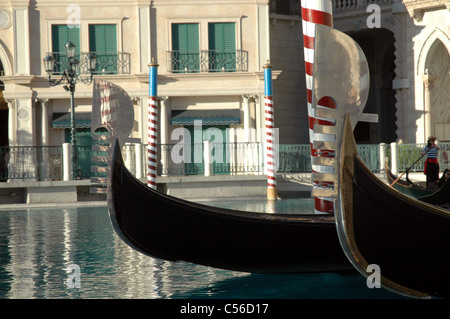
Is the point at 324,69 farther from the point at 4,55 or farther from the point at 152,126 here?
the point at 4,55

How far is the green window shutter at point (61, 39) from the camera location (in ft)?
75.3

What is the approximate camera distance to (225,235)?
6293mm

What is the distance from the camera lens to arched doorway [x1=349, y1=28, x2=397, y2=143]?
88.7 feet

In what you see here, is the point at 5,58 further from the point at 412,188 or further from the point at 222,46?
the point at 412,188

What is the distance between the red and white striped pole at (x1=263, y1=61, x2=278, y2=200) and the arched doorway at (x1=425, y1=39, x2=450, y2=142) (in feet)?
25.9

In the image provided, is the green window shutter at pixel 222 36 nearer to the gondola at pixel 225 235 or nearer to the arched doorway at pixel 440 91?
the arched doorway at pixel 440 91

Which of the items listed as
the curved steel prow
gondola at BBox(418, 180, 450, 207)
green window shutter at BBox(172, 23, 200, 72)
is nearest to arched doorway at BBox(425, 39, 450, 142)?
green window shutter at BBox(172, 23, 200, 72)

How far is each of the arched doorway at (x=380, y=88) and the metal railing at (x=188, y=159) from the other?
5358 millimetres

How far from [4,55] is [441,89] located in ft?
43.5

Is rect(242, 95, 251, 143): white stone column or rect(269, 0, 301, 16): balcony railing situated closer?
rect(242, 95, 251, 143): white stone column

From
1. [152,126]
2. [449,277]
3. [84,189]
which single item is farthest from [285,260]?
[84,189]

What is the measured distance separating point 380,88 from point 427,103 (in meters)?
3.63
